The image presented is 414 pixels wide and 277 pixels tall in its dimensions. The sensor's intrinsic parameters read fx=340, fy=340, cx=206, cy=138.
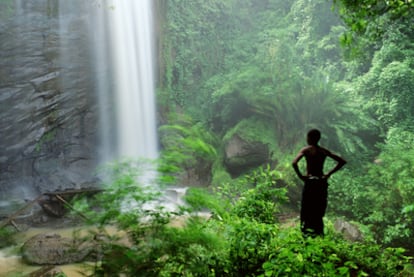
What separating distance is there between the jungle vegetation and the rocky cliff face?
11.9ft

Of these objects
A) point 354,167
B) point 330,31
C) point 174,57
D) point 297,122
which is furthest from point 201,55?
point 354,167

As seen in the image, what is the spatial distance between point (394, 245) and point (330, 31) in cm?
1215

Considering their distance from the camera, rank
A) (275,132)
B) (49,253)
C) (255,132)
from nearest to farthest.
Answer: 1. (49,253)
2. (275,132)
3. (255,132)

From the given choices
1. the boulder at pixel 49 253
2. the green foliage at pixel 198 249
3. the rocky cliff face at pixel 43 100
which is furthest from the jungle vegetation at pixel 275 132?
the rocky cliff face at pixel 43 100

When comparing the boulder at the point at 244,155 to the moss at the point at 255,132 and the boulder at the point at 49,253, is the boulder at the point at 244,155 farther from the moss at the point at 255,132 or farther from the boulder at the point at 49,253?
the boulder at the point at 49,253

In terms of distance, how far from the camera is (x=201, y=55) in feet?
57.1

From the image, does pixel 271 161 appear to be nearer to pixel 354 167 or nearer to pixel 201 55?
pixel 354 167

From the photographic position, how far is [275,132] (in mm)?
12133

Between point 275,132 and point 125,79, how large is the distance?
7.19 m

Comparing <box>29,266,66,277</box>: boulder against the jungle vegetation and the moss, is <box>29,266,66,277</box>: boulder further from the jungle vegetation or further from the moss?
the moss

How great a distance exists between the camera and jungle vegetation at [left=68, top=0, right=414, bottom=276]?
2467 mm

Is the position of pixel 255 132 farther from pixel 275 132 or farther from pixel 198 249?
pixel 198 249

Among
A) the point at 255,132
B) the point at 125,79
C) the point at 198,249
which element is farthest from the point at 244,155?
the point at 198,249

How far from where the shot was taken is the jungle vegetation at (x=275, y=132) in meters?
2.47
